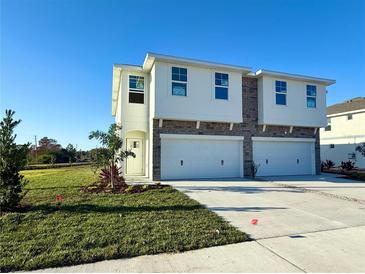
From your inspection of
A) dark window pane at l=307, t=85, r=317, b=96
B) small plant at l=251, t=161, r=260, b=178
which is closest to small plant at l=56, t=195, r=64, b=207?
small plant at l=251, t=161, r=260, b=178

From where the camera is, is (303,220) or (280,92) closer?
(303,220)

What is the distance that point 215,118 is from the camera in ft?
43.5

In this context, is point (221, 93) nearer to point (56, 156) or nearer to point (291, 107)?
point (291, 107)

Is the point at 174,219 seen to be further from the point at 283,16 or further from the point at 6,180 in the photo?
the point at 283,16

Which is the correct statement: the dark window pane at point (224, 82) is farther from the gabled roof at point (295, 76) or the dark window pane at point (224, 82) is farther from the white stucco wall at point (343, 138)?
the white stucco wall at point (343, 138)

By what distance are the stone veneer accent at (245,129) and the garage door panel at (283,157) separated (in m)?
0.52

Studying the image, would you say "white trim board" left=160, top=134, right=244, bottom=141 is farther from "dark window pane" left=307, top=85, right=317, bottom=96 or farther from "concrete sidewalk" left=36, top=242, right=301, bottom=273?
"concrete sidewalk" left=36, top=242, right=301, bottom=273

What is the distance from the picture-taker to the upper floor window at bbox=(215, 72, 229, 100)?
13430 mm

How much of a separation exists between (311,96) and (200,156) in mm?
8616

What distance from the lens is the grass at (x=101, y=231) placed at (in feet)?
12.6

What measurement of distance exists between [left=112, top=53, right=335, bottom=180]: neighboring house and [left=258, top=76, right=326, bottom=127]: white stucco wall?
6 centimetres

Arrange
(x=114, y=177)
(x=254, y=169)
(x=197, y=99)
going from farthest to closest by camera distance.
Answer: (x=254, y=169) < (x=197, y=99) < (x=114, y=177)

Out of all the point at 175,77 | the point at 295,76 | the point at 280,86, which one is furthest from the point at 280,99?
the point at 175,77

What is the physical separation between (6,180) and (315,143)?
55.1 ft
